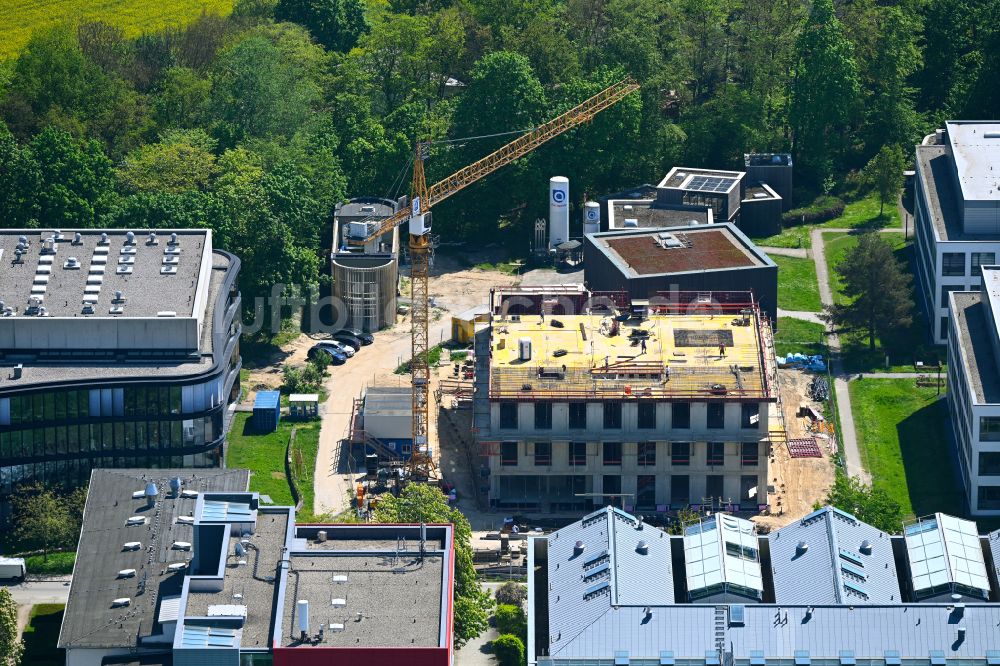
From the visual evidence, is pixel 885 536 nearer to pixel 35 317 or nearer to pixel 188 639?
pixel 188 639

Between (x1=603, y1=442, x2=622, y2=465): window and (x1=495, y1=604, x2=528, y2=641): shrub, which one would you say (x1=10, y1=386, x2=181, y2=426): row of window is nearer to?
(x1=495, y1=604, x2=528, y2=641): shrub

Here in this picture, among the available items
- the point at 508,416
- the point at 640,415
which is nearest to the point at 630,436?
the point at 640,415

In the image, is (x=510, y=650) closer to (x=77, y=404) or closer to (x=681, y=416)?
(x=681, y=416)

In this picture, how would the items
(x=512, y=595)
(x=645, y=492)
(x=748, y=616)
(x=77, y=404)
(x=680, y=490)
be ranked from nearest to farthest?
(x=748, y=616), (x=512, y=595), (x=77, y=404), (x=645, y=492), (x=680, y=490)

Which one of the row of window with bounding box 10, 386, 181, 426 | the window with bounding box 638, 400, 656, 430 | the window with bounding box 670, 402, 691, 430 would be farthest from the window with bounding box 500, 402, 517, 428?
the row of window with bounding box 10, 386, 181, 426

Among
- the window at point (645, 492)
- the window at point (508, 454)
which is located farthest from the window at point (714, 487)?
the window at point (508, 454)

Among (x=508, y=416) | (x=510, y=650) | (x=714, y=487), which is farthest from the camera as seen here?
(x=714, y=487)
